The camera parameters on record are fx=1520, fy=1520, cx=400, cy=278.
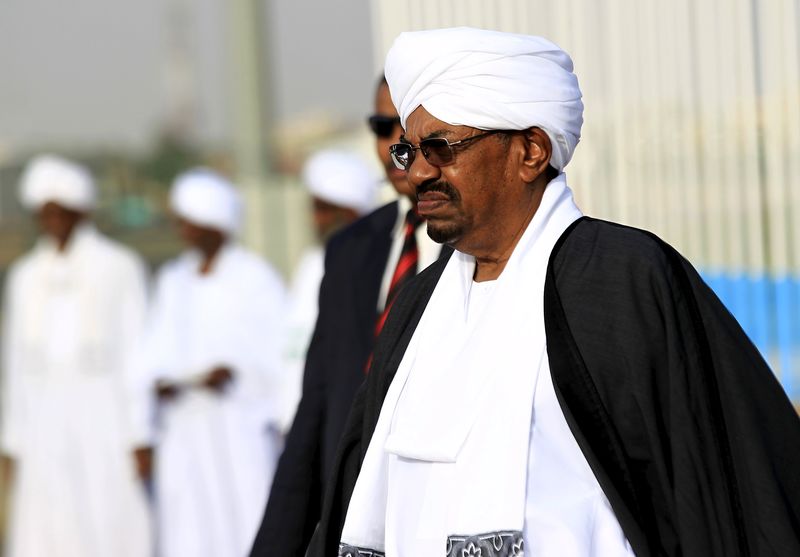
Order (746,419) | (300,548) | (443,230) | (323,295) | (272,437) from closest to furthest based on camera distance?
(746,419)
(443,230)
(300,548)
(323,295)
(272,437)

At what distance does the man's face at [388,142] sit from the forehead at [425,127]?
101 centimetres

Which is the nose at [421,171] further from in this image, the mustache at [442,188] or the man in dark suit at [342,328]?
the man in dark suit at [342,328]

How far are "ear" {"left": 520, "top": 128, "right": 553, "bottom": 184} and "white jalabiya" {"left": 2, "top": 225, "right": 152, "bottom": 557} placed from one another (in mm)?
6167

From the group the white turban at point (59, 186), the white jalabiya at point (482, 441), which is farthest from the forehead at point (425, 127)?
the white turban at point (59, 186)

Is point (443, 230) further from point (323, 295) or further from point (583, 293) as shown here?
point (323, 295)

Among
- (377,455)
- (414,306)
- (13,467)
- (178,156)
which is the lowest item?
(13,467)

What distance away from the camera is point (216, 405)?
840 centimetres

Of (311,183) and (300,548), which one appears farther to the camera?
(311,183)

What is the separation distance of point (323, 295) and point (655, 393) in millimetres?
1840

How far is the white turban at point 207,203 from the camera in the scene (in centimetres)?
890

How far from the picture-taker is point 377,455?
3.15 metres

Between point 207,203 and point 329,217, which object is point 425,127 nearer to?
point 329,217

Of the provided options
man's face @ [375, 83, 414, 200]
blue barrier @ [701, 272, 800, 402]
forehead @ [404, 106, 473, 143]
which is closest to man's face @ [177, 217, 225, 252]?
blue barrier @ [701, 272, 800, 402]

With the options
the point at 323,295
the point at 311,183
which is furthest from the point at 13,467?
the point at 323,295
